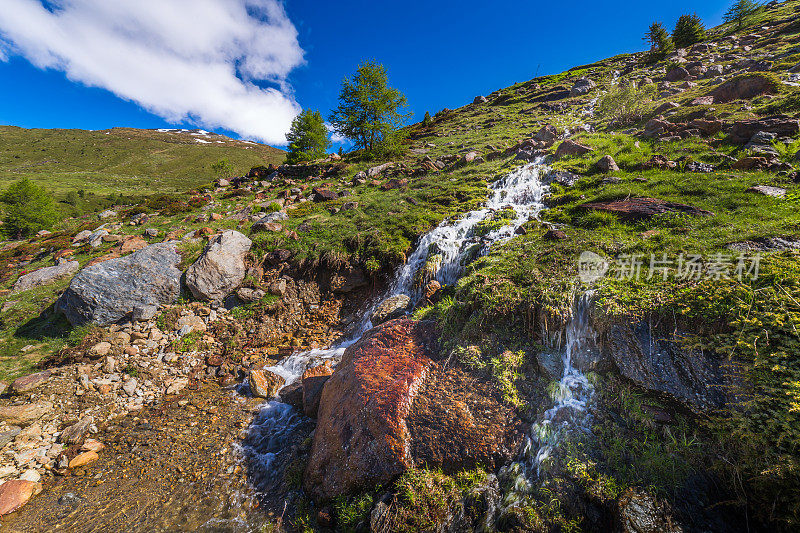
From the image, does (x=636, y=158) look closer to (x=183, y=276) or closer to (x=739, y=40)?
(x=183, y=276)

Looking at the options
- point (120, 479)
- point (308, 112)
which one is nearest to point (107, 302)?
point (120, 479)

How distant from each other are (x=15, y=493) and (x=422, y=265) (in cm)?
1197

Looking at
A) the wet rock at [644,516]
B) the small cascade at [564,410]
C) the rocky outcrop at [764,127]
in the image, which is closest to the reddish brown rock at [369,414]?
the small cascade at [564,410]

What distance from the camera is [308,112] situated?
110 feet

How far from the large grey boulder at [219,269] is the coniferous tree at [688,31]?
71.6m

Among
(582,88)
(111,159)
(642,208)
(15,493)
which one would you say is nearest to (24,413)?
(15,493)

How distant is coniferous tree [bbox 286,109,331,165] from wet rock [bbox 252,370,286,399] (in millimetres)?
30103

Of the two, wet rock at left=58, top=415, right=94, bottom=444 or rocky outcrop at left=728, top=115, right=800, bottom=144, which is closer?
wet rock at left=58, top=415, right=94, bottom=444

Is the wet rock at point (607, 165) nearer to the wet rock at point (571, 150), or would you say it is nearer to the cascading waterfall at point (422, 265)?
the cascading waterfall at point (422, 265)

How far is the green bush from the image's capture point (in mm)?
23298

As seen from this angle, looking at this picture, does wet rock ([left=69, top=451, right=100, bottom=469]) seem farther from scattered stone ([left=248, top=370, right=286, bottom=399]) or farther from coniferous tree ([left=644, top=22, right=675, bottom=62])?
coniferous tree ([left=644, top=22, right=675, bottom=62])

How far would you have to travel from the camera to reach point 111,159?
80000 millimetres

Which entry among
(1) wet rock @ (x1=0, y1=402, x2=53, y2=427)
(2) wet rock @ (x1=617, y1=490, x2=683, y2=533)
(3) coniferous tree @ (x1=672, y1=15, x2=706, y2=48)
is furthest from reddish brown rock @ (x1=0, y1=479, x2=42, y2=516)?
(3) coniferous tree @ (x1=672, y1=15, x2=706, y2=48)

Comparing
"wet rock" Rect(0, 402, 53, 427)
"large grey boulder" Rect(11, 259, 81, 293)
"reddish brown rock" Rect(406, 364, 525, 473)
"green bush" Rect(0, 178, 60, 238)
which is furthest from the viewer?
"green bush" Rect(0, 178, 60, 238)
